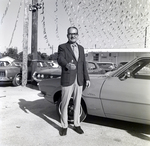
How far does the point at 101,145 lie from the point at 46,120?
61.6 inches

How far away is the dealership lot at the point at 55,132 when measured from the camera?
3.04 meters

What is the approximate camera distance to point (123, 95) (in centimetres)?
325

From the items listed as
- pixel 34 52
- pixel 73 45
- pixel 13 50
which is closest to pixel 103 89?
pixel 73 45

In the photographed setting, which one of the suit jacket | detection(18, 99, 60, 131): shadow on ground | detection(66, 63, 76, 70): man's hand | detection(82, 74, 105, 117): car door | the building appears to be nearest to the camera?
detection(66, 63, 76, 70): man's hand

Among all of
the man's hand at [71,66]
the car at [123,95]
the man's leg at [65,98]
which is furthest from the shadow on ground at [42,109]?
the man's hand at [71,66]

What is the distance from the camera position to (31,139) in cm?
314

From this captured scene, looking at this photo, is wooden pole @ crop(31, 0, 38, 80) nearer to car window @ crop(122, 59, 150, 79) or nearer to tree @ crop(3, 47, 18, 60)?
car window @ crop(122, 59, 150, 79)

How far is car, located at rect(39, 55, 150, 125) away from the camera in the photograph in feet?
10.3

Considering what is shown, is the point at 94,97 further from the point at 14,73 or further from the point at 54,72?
the point at 14,73

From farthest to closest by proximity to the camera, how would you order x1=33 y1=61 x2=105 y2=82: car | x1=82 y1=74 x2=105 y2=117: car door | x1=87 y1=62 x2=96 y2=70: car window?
1. x1=87 y1=62 x2=96 y2=70: car window
2. x1=33 y1=61 x2=105 y2=82: car
3. x1=82 y1=74 x2=105 y2=117: car door

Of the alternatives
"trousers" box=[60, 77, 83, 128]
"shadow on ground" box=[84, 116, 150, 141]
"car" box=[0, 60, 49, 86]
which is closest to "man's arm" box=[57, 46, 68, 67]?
"trousers" box=[60, 77, 83, 128]

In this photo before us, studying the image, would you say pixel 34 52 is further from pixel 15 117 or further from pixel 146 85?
pixel 146 85

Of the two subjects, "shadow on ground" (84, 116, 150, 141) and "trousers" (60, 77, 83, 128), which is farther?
"shadow on ground" (84, 116, 150, 141)

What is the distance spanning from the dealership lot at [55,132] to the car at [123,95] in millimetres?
303
